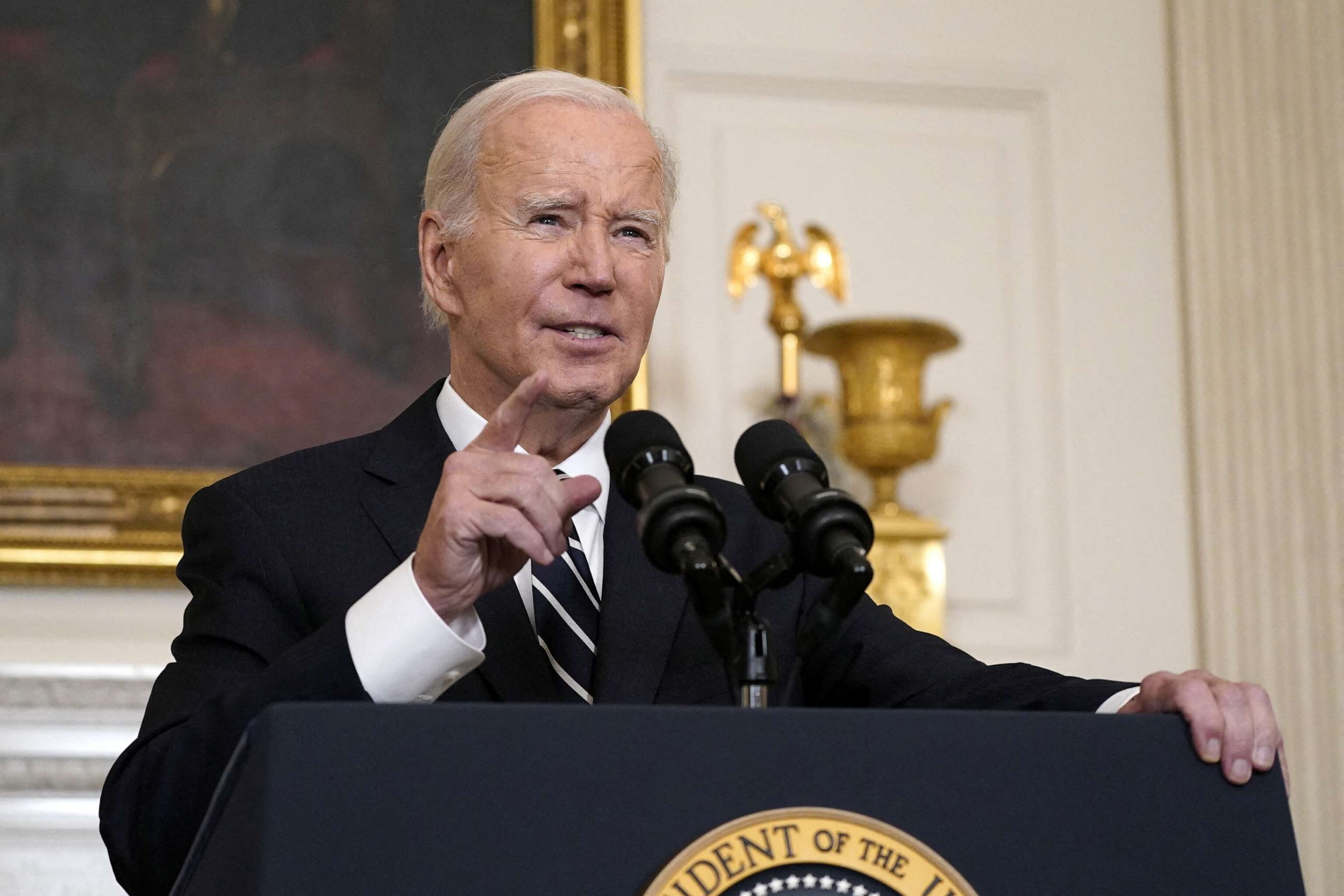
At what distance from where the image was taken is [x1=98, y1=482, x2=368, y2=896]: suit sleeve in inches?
56.7

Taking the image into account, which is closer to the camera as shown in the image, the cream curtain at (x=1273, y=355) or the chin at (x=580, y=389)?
the chin at (x=580, y=389)

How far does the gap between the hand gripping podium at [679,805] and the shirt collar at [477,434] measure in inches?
36.7

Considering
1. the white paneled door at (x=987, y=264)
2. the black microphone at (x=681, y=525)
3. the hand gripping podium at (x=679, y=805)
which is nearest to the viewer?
the hand gripping podium at (x=679, y=805)

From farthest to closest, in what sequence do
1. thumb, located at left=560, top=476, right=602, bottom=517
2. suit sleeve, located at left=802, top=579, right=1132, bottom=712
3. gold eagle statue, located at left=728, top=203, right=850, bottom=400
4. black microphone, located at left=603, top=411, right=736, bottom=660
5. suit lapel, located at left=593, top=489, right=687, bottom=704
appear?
gold eagle statue, located at left=728, top=203, right=850, bottom=400
suit lapel, located at left=593, top=489, right=687, bottom=704
suit sleeve, located at left=802, top=579, right=1132, bottom=712
thumb, located at left=560, top=476, right=602, bottom=517
black microphone, located at left=603, top=411, right=736, bottom=660

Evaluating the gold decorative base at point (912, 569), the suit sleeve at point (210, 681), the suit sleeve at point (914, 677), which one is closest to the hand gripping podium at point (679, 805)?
the suit sleeve at point (210, 681)

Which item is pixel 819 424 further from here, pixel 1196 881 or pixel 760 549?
pixel 1196 881

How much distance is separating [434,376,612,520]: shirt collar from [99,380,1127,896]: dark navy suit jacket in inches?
1.1

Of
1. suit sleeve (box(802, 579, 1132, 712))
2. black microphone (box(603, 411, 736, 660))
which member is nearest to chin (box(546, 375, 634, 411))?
suit sleeve (box(802, 579, 1132, 712))

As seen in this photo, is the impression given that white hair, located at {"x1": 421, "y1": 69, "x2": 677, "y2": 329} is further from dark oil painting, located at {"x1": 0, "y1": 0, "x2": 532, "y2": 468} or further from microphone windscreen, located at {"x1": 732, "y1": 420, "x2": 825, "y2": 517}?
dark oil painting, located at {"x1": 0, "y1": 0, "x2": 532, "y2": 468}

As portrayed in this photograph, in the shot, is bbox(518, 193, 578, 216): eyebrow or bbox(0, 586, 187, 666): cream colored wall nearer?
bbox(518, 193, 578, 216): eyebrow

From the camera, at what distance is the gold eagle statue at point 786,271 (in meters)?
4.12

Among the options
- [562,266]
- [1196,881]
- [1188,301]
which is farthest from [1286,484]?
[1196,881]

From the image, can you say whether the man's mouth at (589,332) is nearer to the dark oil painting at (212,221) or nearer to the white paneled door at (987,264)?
the dark oil painting at (212,221)

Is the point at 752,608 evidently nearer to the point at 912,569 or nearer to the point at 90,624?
the point at 912,569
